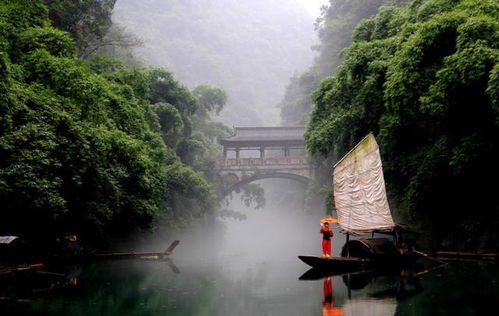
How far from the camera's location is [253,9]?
15012 cm

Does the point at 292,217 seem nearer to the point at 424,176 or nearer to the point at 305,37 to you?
the point at 424,176

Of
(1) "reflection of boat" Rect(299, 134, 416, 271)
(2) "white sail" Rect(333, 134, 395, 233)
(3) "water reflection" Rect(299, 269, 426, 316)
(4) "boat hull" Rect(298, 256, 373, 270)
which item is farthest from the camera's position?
(2) "white sail" Rect(333, 134, 395, 233)

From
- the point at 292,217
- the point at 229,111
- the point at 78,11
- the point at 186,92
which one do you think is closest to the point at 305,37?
the point at 229,111

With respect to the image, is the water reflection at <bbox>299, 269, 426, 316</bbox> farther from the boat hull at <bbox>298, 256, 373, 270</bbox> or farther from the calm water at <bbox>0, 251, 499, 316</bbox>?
the boat hull at <bbox>298, 256, 373, 270</bbox>

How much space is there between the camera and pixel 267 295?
1116cm

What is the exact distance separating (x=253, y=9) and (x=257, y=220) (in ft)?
302

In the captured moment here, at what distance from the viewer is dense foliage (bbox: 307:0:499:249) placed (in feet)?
48.6

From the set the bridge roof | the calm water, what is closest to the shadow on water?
the calm water

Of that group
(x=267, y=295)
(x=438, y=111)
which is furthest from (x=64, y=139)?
(x=438, y=111)

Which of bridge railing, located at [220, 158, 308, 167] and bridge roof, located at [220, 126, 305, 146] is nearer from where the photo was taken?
bridge railing, located at [220, 158, 308, 167]

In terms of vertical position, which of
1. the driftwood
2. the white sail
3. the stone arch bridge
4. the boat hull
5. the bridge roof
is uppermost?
the bridge roof

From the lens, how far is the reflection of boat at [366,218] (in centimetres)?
1498

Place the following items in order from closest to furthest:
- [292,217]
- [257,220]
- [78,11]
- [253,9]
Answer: [78,11], [292,217], [257,220], [253,9]

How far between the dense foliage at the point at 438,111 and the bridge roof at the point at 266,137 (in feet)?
82.6
